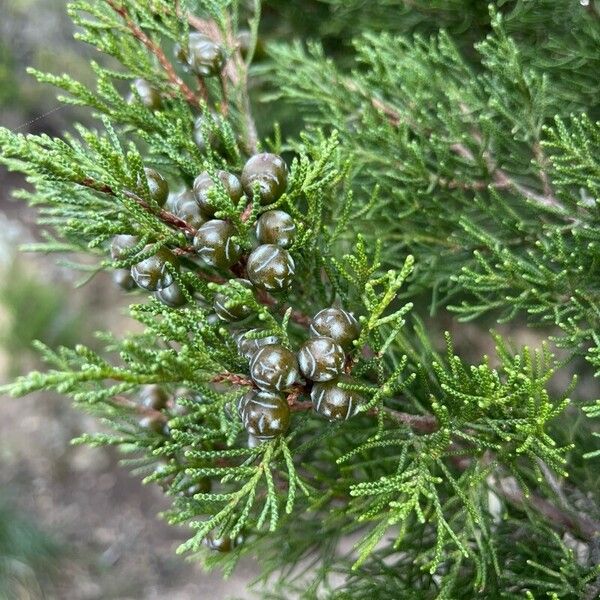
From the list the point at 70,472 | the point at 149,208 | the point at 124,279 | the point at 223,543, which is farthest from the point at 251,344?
the point at 70,472

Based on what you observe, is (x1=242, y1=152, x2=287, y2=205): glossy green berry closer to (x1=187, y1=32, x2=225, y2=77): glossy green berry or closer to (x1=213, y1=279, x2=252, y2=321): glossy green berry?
(x1=213, y1=279, x2=252, y2=321): glossy green berry

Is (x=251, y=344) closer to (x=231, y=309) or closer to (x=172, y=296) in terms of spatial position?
(x=231, y=309)

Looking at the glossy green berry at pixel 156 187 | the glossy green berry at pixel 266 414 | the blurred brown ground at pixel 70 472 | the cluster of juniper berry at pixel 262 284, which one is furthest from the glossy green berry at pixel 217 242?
the blurred brown ground at pixel 70 472

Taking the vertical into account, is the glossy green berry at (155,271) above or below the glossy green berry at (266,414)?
above

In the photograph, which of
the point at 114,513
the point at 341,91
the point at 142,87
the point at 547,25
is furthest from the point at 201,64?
the point at 114,513

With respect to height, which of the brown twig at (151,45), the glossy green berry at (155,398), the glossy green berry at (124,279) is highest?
the brown twig at (151,45)

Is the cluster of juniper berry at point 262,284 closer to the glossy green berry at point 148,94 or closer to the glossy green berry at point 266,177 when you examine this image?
the glossy green berry at point 266,177

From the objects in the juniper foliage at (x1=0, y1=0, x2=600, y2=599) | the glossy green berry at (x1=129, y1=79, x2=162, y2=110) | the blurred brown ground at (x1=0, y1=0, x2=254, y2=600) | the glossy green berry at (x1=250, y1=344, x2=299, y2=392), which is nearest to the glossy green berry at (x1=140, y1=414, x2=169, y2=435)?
the juniper foliage at (x1=0, y1=0, x2=600, y2=599)
